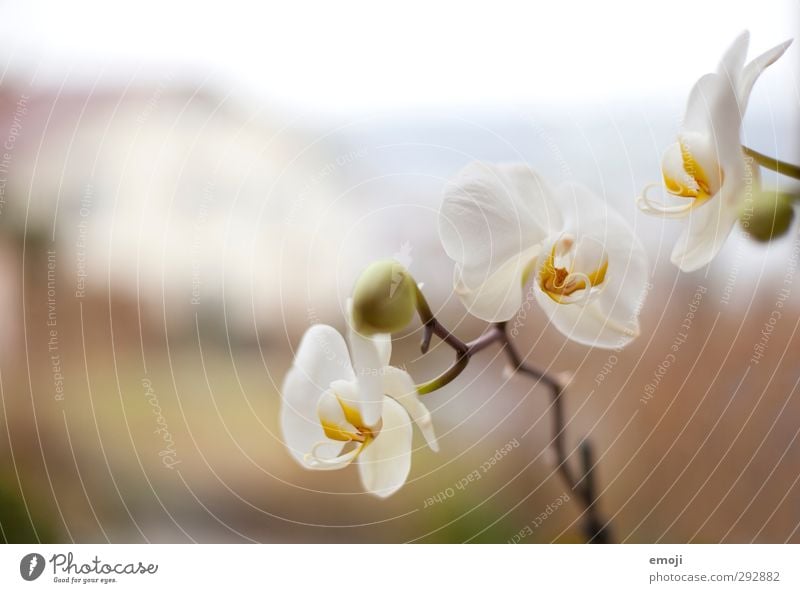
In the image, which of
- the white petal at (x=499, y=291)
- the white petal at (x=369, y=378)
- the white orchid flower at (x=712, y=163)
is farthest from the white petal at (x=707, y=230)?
the white petal at (x=369, y=378)

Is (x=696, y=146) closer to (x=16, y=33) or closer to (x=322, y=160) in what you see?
(x=322, y=160)

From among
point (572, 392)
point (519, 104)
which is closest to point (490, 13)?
point (519, 104)

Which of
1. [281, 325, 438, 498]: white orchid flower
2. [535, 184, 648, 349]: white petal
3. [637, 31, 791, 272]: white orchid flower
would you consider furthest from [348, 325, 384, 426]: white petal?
[637, 31, 791, 272]: white orchid flower

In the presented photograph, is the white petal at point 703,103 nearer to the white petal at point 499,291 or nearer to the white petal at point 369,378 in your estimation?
the white petal at point 499,291

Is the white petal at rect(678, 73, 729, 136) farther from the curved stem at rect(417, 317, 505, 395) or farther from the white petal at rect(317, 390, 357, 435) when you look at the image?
the white petal at rect(317, 390, 357, 435)

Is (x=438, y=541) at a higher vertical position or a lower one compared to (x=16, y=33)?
lower
